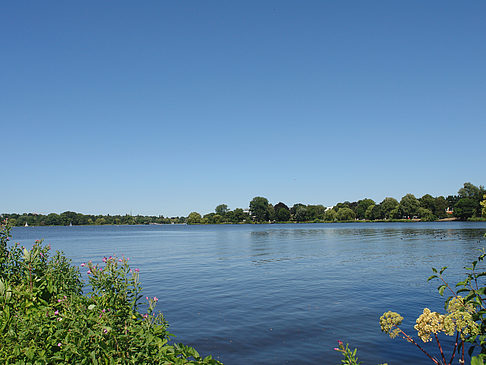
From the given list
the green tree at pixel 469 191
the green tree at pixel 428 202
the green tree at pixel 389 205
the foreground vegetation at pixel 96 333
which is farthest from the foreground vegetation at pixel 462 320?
the green tree at pixel 428 202

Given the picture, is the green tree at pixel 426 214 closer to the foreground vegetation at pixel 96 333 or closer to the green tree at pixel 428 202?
the green tree at pixel 428 202

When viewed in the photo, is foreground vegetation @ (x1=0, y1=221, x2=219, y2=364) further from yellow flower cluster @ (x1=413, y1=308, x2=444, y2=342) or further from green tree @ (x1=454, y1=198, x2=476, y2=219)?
green tree @ (x1=454, y1=198, x2=476, y2=219)

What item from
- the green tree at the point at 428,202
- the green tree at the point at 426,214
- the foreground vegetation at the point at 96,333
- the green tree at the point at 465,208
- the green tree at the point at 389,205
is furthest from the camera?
the green tree at the point at 389,205

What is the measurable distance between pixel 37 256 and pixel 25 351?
521 centimetres

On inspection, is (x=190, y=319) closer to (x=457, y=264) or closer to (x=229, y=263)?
(x=229, y=263)

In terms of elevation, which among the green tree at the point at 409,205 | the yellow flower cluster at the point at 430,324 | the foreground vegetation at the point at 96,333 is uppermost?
the green tree at the point at 409,205

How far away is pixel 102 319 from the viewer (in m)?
5.44

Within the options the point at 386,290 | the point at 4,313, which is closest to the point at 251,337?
the point at 4,313

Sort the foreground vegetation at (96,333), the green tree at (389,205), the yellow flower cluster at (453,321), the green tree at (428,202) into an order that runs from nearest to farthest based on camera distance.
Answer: the foreground vegetation at (96,333)
the yellow flower cluster at (453,321)
the green tree at (428,202)
the green tree at (389,205)

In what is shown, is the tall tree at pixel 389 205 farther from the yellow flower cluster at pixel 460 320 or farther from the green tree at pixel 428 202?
the yellow flower cluster at pixel 460 320

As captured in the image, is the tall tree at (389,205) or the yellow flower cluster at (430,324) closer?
the yellow flower cluster at (430,324)

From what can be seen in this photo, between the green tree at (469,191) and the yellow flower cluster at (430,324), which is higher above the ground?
the green tree at (469,191)

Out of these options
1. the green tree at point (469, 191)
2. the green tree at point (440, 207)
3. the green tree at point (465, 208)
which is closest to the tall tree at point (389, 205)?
the green tree at point (440, 207)

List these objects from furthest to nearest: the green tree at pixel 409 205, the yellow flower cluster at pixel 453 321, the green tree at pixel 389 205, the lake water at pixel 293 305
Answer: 1. the green tree at pixel 389 205
2. the green tree at pixel 409 205
3. the lake water at pixel 293 305
4. the yellow flower cluster at pixel 453 321
